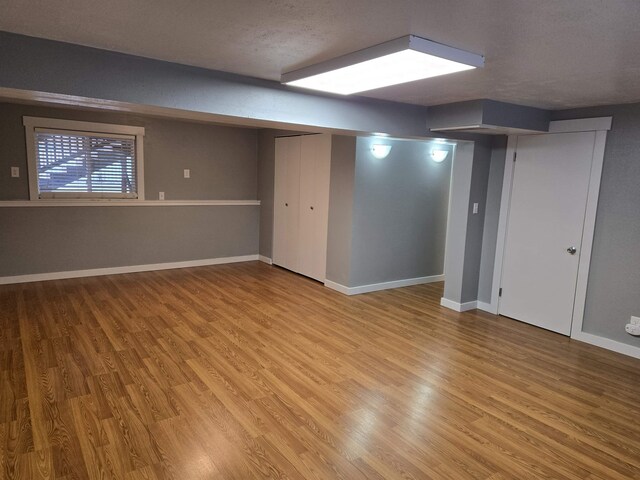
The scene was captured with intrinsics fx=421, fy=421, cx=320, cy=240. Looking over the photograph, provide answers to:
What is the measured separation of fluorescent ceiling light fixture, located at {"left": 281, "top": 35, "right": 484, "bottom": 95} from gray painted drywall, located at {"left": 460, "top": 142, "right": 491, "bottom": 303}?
2256 millimetres

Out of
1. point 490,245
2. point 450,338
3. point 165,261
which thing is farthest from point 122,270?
point 490,245

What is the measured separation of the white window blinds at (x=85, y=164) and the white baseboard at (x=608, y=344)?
18.4 ft

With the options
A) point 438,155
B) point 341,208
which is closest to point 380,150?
point 341,208

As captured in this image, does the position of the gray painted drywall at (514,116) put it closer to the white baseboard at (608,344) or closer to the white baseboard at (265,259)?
the white baseboard at (608,344)

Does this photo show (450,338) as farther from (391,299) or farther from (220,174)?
(220,174)

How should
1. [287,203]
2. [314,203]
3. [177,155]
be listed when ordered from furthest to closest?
[287,203] → [177,155] → [314,203]

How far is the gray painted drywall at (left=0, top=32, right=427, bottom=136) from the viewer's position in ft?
7.32

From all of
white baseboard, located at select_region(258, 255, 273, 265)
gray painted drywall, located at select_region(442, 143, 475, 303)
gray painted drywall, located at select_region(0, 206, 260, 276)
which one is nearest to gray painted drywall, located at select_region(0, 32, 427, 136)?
gray painted drywall, located at select_region(442, 143, 475, 303)

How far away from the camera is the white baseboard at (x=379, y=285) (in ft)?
17.2

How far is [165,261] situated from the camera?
243 inches

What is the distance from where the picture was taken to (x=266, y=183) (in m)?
6.71

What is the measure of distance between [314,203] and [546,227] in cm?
279

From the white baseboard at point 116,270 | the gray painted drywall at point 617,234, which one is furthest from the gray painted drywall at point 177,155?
the gray painted drywall at point 617,234

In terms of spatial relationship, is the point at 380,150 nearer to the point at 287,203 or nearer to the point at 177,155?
the point at 287,203
